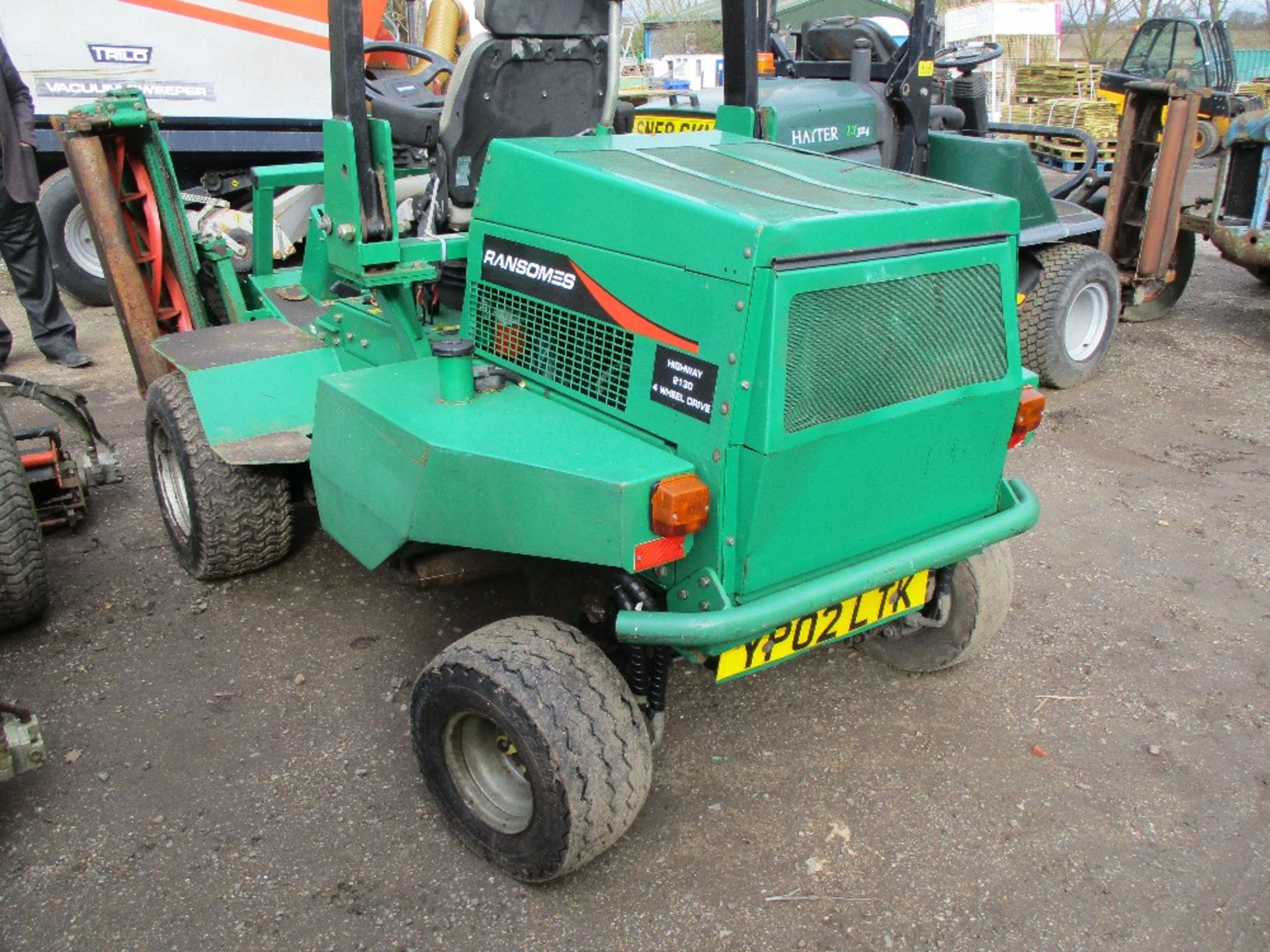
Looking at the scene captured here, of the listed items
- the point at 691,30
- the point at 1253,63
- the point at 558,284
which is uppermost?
the point at 691,30

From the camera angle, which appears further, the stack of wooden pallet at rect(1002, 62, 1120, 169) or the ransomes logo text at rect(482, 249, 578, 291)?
the stack of wooden pallet at rect(1002, 62, 1120, 169)

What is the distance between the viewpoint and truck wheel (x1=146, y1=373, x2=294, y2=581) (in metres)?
3.51

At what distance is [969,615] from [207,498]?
2.45 meters

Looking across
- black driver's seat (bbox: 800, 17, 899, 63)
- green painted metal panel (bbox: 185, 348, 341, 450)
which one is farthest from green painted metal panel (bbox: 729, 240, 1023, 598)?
black driver's seat (bbox: 800, 17, 899, 63)

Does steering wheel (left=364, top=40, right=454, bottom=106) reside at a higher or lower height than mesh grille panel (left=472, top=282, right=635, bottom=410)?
higher

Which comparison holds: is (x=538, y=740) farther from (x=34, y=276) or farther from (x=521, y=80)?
(x=34, y=276)

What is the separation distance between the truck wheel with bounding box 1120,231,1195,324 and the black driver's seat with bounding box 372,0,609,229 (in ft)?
17.6

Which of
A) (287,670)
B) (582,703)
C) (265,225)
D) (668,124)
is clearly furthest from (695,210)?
(668,124)

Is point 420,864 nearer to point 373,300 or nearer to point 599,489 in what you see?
point 599,489

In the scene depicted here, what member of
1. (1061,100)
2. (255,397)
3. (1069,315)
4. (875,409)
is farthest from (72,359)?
(1061,100)

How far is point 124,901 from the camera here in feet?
8.20

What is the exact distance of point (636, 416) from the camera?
2.49 m

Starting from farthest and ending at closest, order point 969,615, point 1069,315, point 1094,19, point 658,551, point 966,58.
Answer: point 1094,19 → point 966,58 → point 1069,315 → point 969,615 → point 658,551

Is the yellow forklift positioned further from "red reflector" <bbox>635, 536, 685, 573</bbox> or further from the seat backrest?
"red reflector" <bbox>635, 536, 685, 573</bbox>
